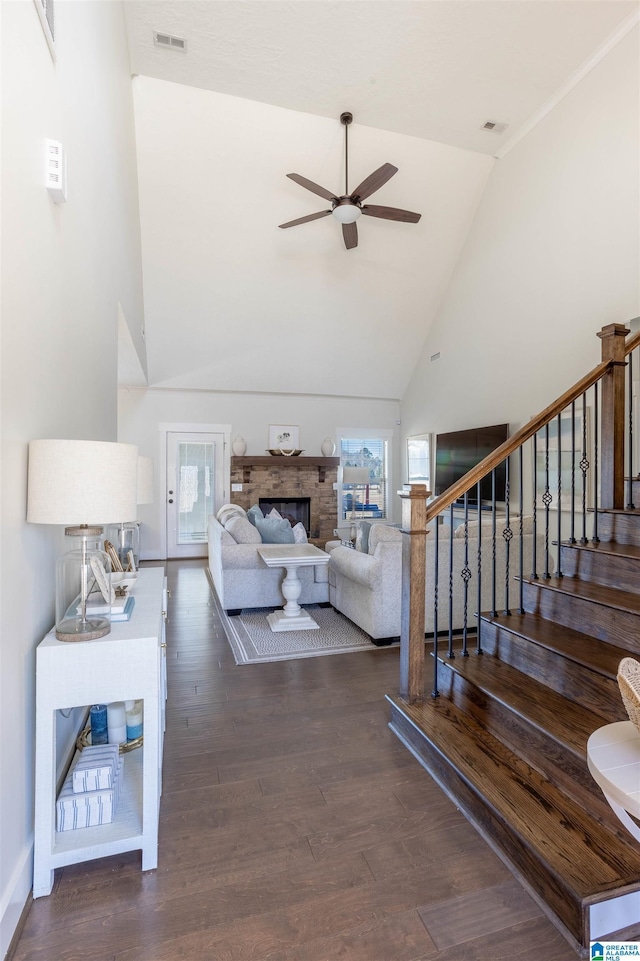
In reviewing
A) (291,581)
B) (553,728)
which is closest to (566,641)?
(553,728)

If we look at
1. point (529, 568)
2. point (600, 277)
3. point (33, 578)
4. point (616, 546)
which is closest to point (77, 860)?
point (33, 578)

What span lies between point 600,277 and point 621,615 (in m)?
3.52

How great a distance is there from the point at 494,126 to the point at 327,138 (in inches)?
68.5

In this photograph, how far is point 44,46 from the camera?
5.27ft

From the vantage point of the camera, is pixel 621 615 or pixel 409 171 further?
pixel 409 171

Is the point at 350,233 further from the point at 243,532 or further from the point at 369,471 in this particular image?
the point at 369,471

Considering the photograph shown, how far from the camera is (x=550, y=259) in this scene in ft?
16.6

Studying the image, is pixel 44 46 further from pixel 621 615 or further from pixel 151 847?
pixel 621 615

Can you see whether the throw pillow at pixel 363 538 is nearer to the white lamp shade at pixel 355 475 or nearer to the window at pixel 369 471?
the white lamp shade at pixel 355 475

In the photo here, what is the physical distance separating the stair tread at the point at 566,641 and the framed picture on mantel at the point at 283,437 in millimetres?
5816

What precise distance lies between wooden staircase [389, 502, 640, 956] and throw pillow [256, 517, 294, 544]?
7.96 ft

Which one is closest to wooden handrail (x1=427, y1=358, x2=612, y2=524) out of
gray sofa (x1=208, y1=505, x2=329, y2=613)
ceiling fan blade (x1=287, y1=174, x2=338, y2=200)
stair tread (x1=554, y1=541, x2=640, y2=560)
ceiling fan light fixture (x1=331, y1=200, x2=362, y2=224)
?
stair tread (x1=554, y1=541, x2=640, y2=560)

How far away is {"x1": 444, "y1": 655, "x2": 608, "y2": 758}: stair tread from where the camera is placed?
1894mm

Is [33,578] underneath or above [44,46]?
underneath
